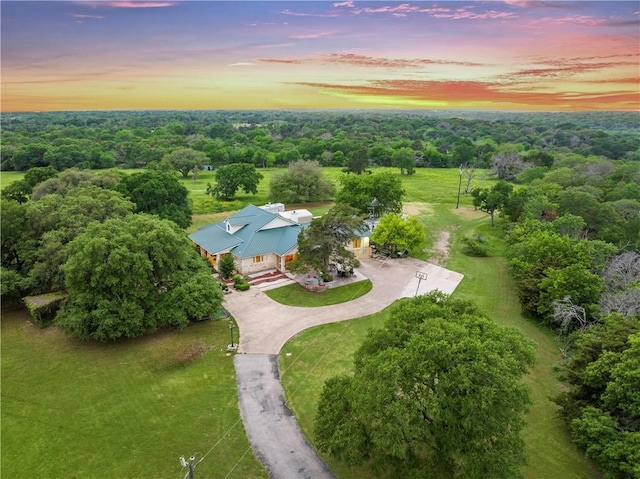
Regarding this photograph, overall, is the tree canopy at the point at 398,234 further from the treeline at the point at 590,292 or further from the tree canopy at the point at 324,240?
the tree canopy at the point at 324,240

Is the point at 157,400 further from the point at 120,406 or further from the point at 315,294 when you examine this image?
the point at 315,294

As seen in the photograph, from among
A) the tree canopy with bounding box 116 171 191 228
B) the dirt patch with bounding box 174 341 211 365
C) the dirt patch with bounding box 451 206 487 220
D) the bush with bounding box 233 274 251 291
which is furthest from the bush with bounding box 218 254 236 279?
the dirt patch with bounding box 451 206 487 220

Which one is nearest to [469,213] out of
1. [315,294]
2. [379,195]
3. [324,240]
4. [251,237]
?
[379,195]

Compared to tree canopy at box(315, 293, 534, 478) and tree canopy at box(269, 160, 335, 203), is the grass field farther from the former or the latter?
tree canopy at box(269, 160, 335, 203)

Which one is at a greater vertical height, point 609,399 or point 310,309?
point 609,399

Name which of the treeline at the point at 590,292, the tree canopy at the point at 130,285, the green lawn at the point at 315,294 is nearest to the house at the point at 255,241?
the green lawn at the point at 315,294

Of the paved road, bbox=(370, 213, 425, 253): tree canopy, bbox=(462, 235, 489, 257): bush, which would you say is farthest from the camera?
bbox=(462, 235, 489, 257): bush
